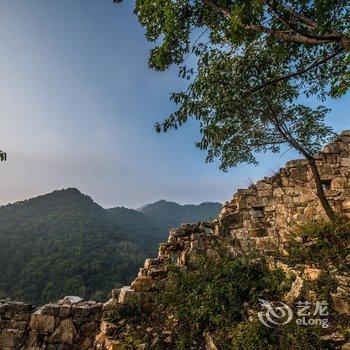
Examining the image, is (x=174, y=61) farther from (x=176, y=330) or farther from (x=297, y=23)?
(x=176, y=330)

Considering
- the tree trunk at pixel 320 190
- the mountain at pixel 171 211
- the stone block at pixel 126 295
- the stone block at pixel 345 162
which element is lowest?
the stone block at pixel 126 295

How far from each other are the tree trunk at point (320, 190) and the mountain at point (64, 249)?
27671 mm

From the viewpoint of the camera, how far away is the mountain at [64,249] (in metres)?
33.8

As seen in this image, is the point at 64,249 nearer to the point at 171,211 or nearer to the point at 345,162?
the point at 345,162

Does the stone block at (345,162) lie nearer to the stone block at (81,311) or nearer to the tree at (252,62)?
the tree at (252,62)

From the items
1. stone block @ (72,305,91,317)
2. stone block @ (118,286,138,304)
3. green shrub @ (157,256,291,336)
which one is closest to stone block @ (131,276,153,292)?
stone block @ (118,286,138,304)

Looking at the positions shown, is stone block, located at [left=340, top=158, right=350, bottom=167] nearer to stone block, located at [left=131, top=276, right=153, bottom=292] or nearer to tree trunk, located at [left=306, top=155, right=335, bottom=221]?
tree trunk, located at [left=306, top=155, right=335, bottom=221]

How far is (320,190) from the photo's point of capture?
337 inches

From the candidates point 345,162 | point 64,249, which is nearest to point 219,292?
point 345,162

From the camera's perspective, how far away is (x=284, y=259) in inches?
262

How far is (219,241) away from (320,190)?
11.2 feet

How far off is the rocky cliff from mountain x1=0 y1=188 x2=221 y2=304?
25.1 metres

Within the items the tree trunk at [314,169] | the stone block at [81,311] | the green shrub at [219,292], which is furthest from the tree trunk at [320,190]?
the stone block at [81,311]

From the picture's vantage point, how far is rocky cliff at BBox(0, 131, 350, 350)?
6.97 metres
